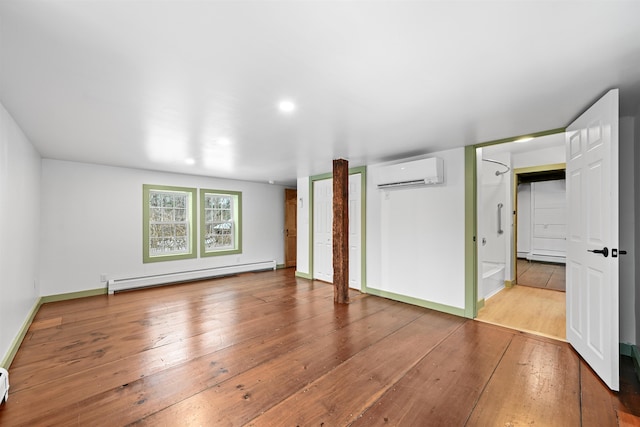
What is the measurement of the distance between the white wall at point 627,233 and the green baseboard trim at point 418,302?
144 cm

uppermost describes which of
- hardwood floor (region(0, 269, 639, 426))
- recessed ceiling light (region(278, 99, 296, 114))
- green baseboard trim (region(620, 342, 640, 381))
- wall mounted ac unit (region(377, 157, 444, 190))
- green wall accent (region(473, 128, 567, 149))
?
recessed ceiling light (region(278, 99, 296, 114))

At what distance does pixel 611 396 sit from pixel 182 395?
3024 mm

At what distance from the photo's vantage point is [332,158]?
433 centimetres

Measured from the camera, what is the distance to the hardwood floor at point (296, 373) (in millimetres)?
1768

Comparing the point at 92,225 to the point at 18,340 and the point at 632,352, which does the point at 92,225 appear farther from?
the point at 632,352

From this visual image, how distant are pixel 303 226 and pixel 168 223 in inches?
110

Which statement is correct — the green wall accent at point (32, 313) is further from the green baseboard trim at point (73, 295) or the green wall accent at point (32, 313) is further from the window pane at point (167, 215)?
the window pane at point (167, 215)

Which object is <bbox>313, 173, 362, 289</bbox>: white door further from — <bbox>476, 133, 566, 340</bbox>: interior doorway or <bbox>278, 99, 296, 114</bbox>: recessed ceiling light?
<bbox>278, 99, 296, 114</bbox>: recessed ceiling light

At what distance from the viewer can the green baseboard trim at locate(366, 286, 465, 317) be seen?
11.9ft

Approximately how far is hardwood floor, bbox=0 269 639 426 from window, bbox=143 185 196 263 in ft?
5.99

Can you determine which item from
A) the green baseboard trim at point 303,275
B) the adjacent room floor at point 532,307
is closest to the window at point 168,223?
the green baseboard trim at point 303,275

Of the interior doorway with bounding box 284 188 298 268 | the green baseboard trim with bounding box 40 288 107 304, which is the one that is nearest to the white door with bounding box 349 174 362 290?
the interior doorway with bounding box 284 188 298 268

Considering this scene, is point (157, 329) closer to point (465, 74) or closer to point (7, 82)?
point (7, 82)

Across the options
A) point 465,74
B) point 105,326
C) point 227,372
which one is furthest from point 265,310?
point 465,74
